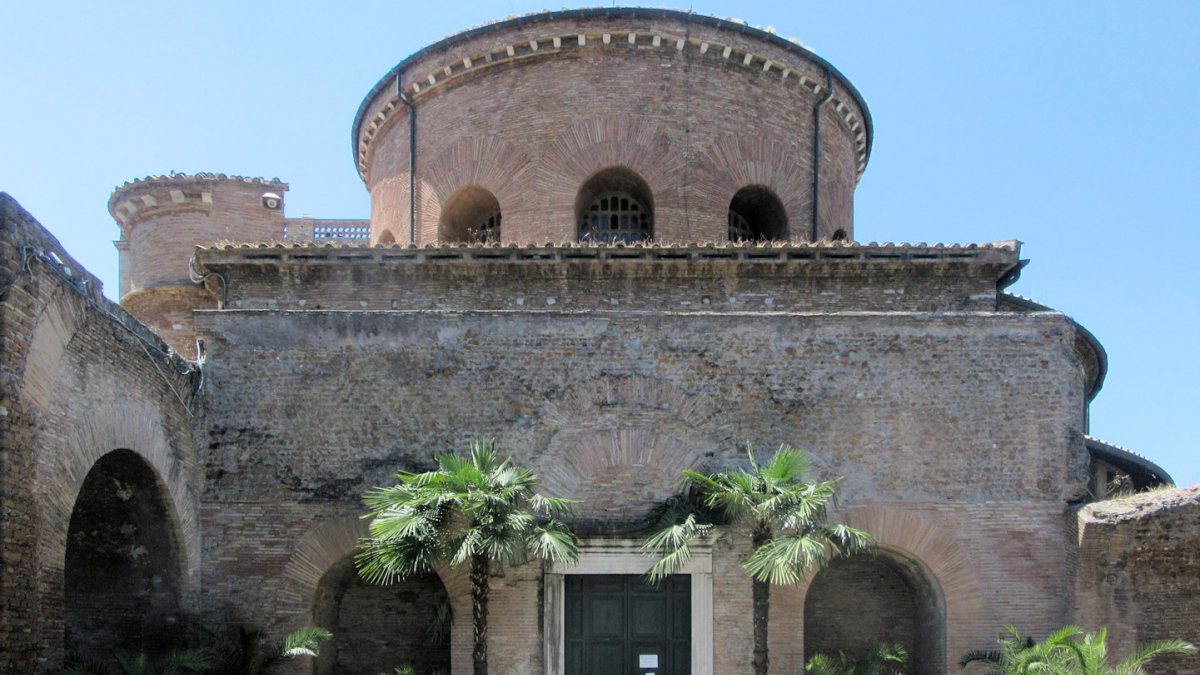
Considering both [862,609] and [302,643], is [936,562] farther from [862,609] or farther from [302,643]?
[302,643]

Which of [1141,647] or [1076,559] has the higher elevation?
[1076,559]

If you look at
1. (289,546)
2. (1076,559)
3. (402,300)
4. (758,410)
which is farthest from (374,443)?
(1076,559)

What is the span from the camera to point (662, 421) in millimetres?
11672

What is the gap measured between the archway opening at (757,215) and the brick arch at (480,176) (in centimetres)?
275

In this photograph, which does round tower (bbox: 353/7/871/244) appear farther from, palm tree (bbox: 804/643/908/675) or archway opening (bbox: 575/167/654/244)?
palm tree (bbox: 804/643/908/675)

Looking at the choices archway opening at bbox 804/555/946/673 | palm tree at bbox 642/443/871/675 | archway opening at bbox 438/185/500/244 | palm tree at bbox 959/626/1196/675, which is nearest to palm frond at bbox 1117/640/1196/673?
palm tree at bbox 959/626/1196/675

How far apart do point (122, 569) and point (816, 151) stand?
963 centimetres

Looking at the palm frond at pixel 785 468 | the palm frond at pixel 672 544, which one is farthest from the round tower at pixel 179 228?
the palm frond at pixel 785 468

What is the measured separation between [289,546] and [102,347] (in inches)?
113

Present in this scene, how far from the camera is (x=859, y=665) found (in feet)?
36.8

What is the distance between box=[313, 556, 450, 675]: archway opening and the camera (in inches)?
479

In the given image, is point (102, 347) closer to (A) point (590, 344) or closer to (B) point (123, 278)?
(A) point (590, 344)

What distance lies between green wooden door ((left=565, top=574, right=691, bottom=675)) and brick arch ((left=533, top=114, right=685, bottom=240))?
4895 mm

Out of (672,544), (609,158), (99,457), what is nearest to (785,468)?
(672,544)
